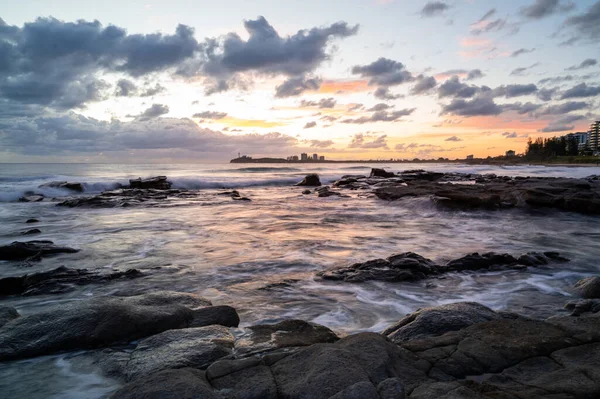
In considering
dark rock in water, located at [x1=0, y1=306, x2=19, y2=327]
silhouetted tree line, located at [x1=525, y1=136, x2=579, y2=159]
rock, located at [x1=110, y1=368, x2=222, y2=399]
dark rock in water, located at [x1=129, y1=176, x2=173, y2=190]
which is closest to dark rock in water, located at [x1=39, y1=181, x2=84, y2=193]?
dark rock in water, located at [x1=129, y1=176, x2=173, y2=190]

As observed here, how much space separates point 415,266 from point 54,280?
5.83m

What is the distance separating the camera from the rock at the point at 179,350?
2984 mm

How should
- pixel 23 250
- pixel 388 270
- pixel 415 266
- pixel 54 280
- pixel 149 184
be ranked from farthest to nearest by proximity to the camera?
1. pixel 149 184
2. pixel 23 250
3. pixel 415 266
4. pixel 388 270
5. pixel 54 280

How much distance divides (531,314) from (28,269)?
Answer: 8.16 metres

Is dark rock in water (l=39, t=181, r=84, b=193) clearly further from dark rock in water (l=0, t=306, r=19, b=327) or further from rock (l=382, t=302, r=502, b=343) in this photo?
rock (l=382, t=302, r=502, b=343)

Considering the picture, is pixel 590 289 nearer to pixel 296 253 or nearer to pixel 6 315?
pixel 296 253

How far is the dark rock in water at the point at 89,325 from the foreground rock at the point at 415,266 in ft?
9.35

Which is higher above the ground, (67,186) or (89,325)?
(67,186)

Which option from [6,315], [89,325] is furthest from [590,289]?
[6,315]

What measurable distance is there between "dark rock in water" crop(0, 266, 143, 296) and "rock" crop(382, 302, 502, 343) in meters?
4.65

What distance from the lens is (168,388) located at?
232 centimetres

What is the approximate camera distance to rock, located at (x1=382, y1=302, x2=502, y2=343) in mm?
3543

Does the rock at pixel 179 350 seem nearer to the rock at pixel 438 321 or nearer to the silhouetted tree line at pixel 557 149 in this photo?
the rock at pixel 438 321

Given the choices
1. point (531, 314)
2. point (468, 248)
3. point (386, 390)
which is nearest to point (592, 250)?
point (468, 248)
